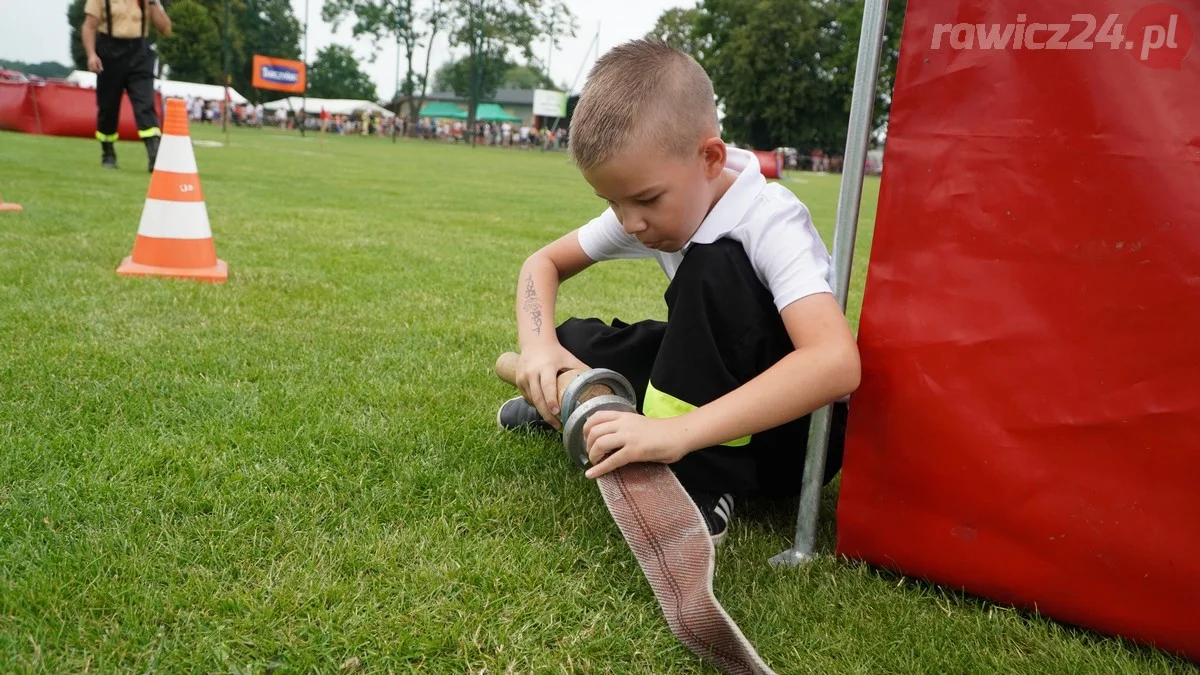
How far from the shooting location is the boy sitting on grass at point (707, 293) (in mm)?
1562

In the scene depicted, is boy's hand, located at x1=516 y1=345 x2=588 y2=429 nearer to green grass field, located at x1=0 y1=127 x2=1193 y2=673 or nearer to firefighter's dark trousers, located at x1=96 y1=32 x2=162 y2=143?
green grass field, located at x1=0 y1=127 x2=1193 y2=673

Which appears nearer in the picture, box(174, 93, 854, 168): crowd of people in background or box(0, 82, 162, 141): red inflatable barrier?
box(0, 82, 162, 141): red inflatable barrier

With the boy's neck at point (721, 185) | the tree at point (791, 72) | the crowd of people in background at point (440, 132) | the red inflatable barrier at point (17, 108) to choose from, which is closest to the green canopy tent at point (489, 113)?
the crowd of people in background at point (440, 132)

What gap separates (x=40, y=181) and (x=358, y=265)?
497cm

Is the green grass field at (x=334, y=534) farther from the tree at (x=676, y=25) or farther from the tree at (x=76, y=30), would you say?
the tree at (x=76, y=30)

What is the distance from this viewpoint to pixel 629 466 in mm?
1621

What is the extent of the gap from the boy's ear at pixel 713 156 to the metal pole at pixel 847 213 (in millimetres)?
267

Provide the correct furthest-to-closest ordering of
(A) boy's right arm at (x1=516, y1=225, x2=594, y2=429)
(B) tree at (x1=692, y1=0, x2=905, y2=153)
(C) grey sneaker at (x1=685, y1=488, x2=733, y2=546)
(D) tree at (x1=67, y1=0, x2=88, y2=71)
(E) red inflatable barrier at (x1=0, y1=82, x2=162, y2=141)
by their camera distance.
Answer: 1. (D) tree at (x1=67, y1=0, x2=88, y2=71)
2. (B) tree at (x1=692, y1=0, x2=905, y2=153)
3. (E) red inflatable barrier at (x1=0, y1=82, x2=162, y2=141)
4. (A) boy's right arm at (x1=516, y1=225, x2=594, y2=429)
5. (C) grey sneaker at (x1=685, y1=488, x2=733, y2=546)

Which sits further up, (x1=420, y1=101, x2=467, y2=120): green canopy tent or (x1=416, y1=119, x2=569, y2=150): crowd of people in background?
(x1=420, y1=101, x2=467, y2=120): green canopy tent

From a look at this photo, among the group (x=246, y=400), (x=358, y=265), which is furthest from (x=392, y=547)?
(x=358, y=265)

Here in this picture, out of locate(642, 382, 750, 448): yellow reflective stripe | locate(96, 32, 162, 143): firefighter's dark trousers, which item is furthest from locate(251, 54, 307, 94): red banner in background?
locate(642, 382, 750, 448): yellow reflective stripe

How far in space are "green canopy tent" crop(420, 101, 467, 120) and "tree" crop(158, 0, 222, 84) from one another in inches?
622

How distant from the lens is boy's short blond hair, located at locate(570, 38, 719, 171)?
1677 millimetres

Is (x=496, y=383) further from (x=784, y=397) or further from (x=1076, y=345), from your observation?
(x=1076, y=345)
